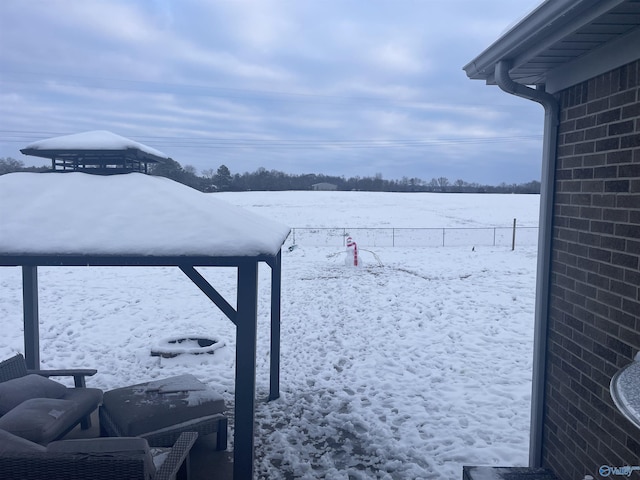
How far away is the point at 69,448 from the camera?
3275 millimetres

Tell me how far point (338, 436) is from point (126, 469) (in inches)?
107

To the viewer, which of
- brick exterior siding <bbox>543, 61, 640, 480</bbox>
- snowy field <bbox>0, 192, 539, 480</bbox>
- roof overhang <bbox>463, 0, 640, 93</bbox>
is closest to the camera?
roof overhang <bbox>463, 0, 640, 93</bbox>

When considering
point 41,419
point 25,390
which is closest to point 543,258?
point 41,419

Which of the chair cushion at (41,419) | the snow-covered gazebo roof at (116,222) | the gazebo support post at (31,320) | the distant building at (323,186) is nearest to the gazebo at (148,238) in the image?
the snow-covered gazebo roof at (116,222)

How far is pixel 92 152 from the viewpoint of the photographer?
5273 mm

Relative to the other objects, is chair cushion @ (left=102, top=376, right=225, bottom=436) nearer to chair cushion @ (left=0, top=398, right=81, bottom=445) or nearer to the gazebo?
chair cushion @ (left=0, top=398, right=81, bottom=445)

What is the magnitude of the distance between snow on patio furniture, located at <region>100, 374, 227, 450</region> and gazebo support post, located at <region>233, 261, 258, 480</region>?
94 cm

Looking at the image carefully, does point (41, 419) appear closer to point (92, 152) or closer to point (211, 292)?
point (211, 292)

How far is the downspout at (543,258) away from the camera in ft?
12.7

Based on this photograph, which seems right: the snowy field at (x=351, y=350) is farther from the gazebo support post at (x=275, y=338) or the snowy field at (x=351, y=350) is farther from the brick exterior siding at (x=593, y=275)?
the brick exterior siding at (x=593, y=275)

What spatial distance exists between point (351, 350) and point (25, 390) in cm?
478

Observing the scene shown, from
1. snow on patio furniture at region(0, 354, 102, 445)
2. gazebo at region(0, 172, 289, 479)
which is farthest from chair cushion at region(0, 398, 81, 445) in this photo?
gazebo at region(0, 172, 289, 479)

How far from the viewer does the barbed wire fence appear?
22577 mm

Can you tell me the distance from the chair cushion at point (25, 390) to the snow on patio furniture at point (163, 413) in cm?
49
